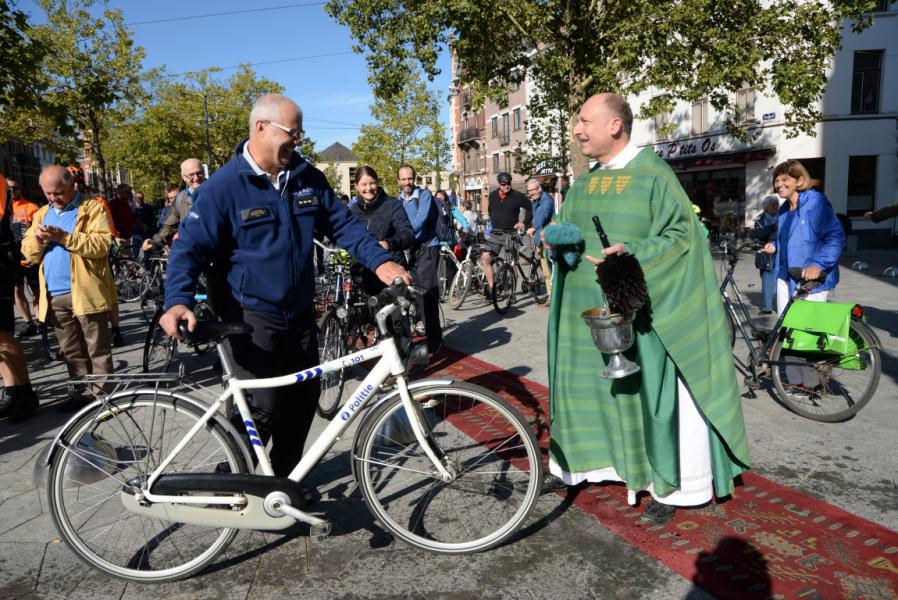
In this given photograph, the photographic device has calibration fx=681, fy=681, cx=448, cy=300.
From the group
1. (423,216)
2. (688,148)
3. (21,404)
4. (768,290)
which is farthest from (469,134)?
(21,404)

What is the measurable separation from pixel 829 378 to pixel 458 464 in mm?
3058

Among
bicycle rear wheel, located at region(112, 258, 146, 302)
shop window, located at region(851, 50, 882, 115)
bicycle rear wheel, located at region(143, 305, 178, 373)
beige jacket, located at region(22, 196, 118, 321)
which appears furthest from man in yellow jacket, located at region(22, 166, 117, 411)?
shop window, located at region(851, 50, 882, 115)

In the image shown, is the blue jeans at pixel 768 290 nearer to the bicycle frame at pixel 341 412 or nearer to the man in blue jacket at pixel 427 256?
the man in blue jacket at pixel 427 256

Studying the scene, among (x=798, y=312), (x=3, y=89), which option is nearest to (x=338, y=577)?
(x=798, y=312)

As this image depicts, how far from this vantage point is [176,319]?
2.78 meters

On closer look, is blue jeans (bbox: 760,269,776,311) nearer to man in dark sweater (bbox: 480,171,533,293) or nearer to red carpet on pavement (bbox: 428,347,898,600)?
man in dark sweater (bbox: 480,171,533,293)

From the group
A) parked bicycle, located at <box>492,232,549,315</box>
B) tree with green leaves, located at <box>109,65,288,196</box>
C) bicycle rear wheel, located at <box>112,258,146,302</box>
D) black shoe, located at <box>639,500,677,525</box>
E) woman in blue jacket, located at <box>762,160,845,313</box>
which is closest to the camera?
black shoe, located at <box>639,500,677,525</box>

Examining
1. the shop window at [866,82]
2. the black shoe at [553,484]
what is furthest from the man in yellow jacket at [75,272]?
the shop window at [866,82]

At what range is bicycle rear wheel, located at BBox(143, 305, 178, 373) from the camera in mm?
6648

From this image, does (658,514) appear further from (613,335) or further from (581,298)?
(581,298)

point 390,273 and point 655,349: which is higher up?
point 390,273

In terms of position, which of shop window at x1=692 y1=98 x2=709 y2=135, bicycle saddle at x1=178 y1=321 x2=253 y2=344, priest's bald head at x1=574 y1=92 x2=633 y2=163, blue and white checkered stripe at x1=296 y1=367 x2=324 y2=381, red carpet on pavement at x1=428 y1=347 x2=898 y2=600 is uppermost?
shop window at x1=692 y1=98 x2=709 y2=135

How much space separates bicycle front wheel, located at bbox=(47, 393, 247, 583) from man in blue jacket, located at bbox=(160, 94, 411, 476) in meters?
0.22

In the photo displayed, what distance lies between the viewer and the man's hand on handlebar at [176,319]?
9.02 feet
